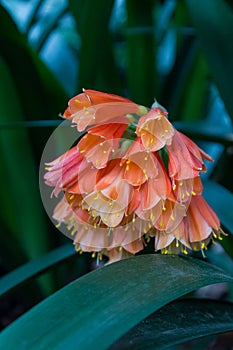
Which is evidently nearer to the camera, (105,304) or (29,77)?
(105,304)

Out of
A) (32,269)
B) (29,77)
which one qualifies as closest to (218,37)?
(29,77)

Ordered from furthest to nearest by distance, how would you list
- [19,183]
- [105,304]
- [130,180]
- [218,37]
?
[19,183] → [218,37] → [130,180] → [105,304]

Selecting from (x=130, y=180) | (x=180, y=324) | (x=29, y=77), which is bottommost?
(x=180, y=324)

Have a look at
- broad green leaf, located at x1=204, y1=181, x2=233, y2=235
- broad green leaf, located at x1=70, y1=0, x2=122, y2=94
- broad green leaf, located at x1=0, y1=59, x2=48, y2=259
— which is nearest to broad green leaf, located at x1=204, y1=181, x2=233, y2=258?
broad green leaf, located at x1=204, y1=181, x2=233, y2=235

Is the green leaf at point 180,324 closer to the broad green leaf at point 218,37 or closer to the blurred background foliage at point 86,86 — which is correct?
the blurred background foliage at point 86,86

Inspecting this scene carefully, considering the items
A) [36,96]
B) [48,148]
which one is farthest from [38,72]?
[48,148]

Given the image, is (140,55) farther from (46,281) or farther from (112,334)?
(112,334)

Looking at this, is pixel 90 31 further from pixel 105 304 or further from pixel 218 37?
pixel 105 304

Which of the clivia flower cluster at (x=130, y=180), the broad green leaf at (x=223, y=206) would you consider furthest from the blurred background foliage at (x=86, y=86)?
the clivia flower cluster at (x=130, y=180)
